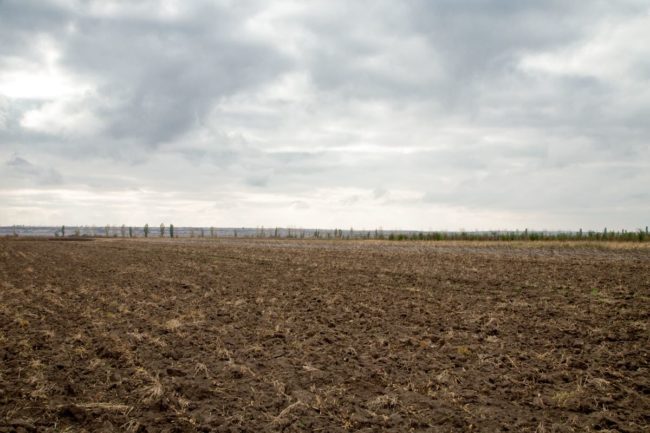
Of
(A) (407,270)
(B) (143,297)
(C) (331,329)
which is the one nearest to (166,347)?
(C) (331,329)

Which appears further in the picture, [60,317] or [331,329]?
[60,317]

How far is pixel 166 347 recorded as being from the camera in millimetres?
9031

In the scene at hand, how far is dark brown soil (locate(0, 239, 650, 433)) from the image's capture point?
6.12 metres

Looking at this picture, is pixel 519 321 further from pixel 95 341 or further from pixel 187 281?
pixel 187 281

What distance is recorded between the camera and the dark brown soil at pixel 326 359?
6.12 m

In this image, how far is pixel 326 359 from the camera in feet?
27.4

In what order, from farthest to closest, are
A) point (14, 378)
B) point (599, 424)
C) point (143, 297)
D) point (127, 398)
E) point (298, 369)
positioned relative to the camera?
1. point (143, 297)
2. point (298, 369)
3. point (14, 378)
4. point (127, 398)
5. point (599, 424)

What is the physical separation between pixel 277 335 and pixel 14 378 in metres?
4.62

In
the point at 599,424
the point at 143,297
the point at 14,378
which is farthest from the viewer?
the point at 143,297

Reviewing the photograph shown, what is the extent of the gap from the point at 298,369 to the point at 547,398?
375 centimetres

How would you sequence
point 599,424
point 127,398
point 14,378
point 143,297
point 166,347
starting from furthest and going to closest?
point 143,297, point 166,347, point 14,378, point 127,398, point 599,424

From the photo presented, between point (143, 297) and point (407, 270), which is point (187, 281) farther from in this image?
point (407, 270)

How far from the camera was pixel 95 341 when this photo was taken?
9.42 meters

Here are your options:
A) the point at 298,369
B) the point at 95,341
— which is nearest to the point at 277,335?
the point at 298,369
